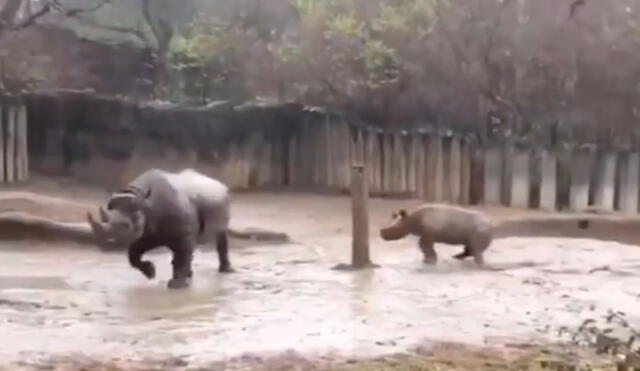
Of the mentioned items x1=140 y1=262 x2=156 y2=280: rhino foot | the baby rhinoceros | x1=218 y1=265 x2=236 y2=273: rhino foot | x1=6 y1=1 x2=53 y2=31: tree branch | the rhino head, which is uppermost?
x1=6 y1=1 x2=53 y2=31: tree branch

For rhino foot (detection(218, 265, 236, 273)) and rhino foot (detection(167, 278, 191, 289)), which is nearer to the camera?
rhino foot (detection(167, 278, 191, 289))

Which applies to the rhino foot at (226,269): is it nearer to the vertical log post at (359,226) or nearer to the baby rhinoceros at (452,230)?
the vertical log post at (359,226)

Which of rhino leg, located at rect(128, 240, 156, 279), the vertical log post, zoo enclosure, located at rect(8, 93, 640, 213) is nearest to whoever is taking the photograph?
rhino leg, located at rect(128, 240, 156, 279)

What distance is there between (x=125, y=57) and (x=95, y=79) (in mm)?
431

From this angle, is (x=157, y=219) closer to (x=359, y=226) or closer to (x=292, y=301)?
(x=292, y=301)

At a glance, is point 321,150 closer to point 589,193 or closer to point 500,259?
point 589,193

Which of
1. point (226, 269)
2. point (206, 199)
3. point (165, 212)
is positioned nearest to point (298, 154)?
point (226, 269)

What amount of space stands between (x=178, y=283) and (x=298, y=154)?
6.11m

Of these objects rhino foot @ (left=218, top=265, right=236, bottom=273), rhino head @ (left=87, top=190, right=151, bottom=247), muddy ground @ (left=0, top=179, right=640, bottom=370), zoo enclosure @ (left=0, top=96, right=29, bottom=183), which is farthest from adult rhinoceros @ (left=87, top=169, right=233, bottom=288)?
zoo enclosure @ (left=0, top=96, right=29, bottom=183)

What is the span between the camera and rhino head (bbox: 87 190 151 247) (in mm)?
6184

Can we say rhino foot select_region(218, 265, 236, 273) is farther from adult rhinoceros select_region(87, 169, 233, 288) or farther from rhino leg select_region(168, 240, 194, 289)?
rhino leg select_region(168, 240, 194, 289)

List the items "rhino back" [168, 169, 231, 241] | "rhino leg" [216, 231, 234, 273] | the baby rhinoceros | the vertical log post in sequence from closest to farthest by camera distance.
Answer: "rhino back" [168, 169, 231, 241] → "rhino leg" [216, 231, 234, 273] → the vertical log post → the baby rhinoceros

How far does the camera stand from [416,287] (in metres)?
6.45

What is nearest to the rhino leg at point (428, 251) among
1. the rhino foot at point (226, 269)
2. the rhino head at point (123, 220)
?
the rhino foot at point (226, 269)
